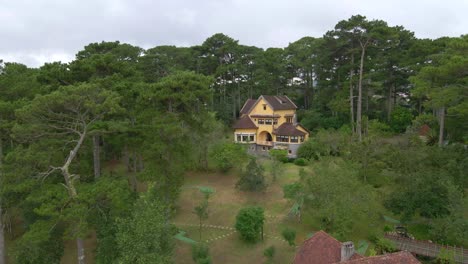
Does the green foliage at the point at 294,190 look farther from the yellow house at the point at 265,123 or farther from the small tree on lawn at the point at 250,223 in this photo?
the yellow house at the point at 265,123

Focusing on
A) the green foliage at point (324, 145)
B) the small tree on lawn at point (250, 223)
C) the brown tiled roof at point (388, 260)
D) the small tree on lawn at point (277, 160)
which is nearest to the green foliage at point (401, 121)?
the green foliage at point (324, 145)

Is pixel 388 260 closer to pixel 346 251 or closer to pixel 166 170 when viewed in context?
pixel 346 251

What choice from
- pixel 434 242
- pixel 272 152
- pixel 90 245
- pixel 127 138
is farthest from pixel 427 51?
pixel 90 245

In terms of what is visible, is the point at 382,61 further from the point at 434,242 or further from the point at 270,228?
the point at 270,228

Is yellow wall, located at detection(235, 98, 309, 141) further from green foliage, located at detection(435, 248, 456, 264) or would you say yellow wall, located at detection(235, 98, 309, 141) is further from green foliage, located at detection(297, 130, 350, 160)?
green foliage, located at detection(435, 248, 456, 264)

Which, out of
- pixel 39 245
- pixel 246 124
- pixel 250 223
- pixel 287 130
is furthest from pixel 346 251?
pixel 246 124
